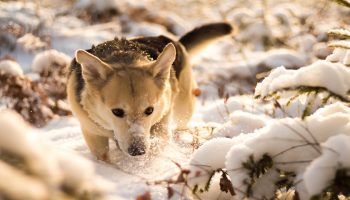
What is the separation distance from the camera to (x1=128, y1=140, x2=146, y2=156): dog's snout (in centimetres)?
333

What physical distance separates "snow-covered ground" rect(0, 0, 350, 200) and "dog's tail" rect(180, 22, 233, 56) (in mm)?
687

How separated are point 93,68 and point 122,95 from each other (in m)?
0.35

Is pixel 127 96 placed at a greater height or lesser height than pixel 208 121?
greater

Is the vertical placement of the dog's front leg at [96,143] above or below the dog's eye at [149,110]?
below

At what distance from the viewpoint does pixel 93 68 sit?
373 centimetres

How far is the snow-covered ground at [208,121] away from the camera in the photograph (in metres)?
1.01

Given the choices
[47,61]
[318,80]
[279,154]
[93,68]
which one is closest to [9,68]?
[47,61]

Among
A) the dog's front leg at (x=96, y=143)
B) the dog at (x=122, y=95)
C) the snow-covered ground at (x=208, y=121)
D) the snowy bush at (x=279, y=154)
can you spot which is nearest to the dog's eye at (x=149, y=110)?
the dog at (x=122, y=95)

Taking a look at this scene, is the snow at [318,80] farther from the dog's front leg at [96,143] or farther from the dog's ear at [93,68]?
the dog's front leg at [96,143]

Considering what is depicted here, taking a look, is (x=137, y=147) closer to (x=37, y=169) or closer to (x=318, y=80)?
(x=318, y=80)

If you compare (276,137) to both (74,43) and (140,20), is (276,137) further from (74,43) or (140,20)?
(140,20)

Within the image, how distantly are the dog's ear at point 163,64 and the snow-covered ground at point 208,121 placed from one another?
0.53 meters

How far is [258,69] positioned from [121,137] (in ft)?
18.5

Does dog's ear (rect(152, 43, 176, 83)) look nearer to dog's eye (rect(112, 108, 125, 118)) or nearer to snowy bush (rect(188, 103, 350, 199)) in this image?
dog's eye (rect(112, 108, 125, 118))
